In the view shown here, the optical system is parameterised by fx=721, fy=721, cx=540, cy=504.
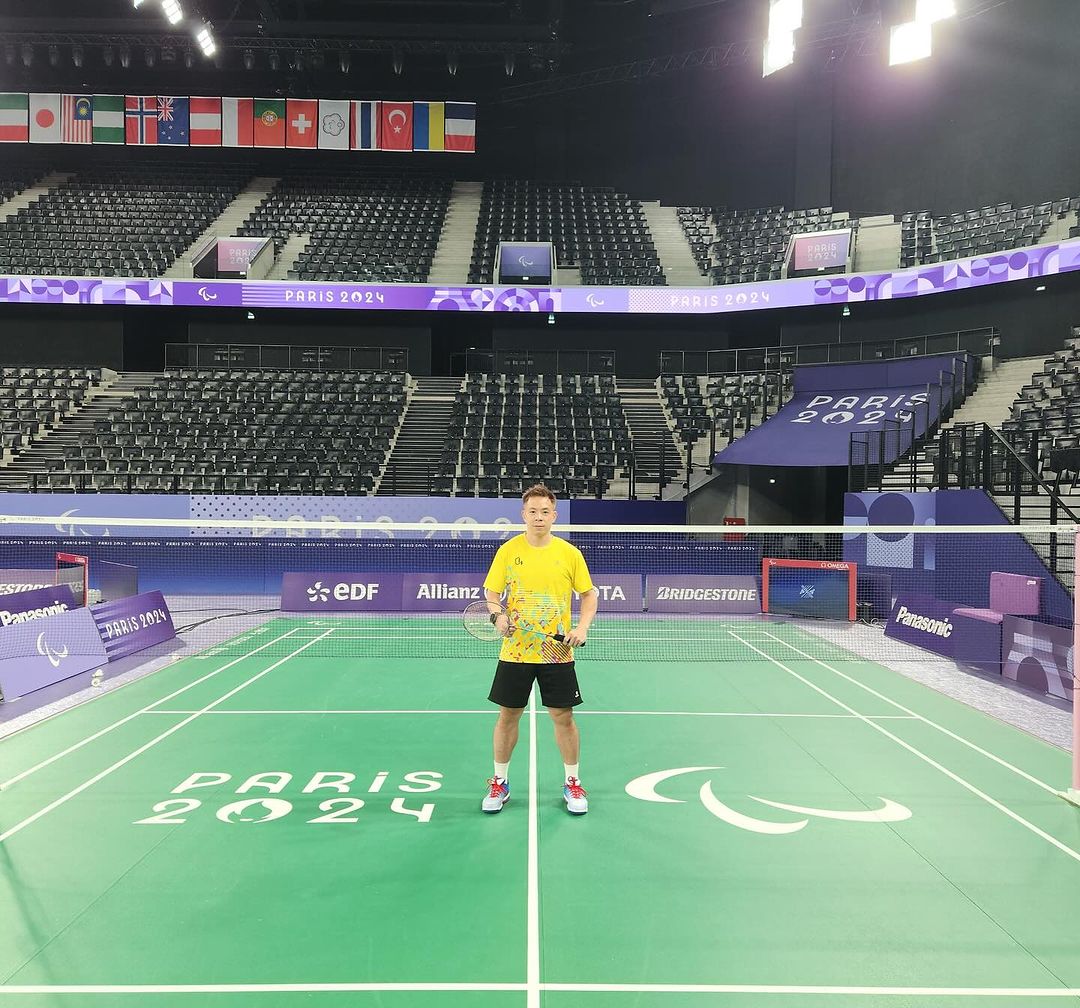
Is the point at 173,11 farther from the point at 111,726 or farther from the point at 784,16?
the point at 111,726

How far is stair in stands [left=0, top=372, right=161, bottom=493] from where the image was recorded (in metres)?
21.3

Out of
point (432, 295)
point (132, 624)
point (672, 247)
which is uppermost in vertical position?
point (672, 247)

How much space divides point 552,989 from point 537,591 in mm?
2360

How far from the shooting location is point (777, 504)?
923 inches

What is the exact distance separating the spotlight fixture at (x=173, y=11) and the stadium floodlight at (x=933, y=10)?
25.1 metres

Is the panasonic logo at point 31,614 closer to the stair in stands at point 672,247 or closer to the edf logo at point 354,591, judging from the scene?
the edf logo at point 354,591

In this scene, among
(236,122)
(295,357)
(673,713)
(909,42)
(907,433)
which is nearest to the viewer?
(673,713)

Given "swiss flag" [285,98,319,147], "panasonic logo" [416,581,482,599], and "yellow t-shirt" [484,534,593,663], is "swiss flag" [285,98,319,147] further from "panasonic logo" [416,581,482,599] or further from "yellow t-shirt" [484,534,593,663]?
"yellow t-shirt" [484,534,593,663]

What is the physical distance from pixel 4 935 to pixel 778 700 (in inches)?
304

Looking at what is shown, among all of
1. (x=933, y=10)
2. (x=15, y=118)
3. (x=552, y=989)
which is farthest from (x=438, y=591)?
(x=15, y=118)

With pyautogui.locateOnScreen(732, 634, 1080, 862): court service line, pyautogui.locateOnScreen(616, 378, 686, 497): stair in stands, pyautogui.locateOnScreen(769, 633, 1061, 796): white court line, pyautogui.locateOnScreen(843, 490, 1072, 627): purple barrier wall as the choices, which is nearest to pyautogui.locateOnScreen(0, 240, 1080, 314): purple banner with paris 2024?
pyautogui.locateOnScreen(616, 378, 686, 497): stair in stands

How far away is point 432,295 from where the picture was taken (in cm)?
2727

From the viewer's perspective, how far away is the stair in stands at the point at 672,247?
29434 millimetres

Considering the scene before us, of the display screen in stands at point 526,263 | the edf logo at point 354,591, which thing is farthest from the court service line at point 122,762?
the display screen in stands at point 526,263
